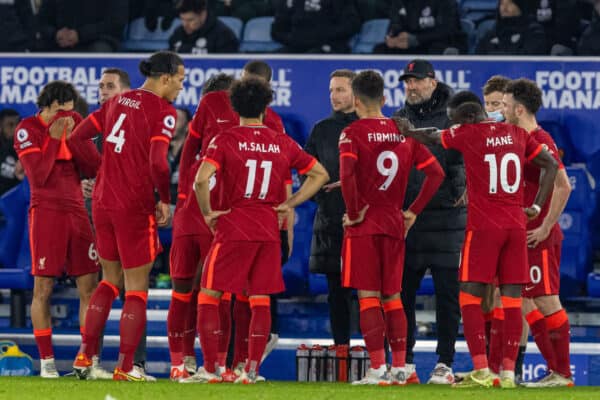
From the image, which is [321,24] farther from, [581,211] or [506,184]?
[506,184]

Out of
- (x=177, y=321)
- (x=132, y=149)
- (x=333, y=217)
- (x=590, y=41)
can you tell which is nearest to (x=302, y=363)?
(x=333, y=217)

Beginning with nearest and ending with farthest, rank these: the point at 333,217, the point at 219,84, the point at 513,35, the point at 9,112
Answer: the point at 219,84, the point at 333,217, the point at 9,112, the point at 513,35

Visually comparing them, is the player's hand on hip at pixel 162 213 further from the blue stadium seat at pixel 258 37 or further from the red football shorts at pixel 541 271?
the blue stadium seat at pixel 258 37

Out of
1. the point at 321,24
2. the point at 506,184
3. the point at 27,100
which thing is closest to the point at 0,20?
the point at 27,100

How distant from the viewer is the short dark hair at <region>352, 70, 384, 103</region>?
812 centimetres

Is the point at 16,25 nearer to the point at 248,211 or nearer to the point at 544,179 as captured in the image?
the point at 248,211

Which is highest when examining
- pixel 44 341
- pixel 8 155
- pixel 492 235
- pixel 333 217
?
pixel 8 155

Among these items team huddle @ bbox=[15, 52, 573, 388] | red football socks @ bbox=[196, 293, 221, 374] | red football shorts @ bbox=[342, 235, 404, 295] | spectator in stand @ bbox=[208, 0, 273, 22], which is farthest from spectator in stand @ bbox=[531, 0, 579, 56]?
red football socks @ bbox=[196, 293, 221, 374]

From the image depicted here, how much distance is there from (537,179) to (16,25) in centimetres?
623

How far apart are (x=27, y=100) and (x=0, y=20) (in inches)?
87.9

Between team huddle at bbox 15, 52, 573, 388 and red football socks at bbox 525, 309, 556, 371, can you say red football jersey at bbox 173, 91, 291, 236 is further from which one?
red football socks at bbox 525, 309, 556, 371

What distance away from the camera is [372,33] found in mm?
12742

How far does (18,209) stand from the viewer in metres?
11.0

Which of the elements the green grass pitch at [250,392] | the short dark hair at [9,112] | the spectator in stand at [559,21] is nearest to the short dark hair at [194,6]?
the short dark hair at [9,112]
